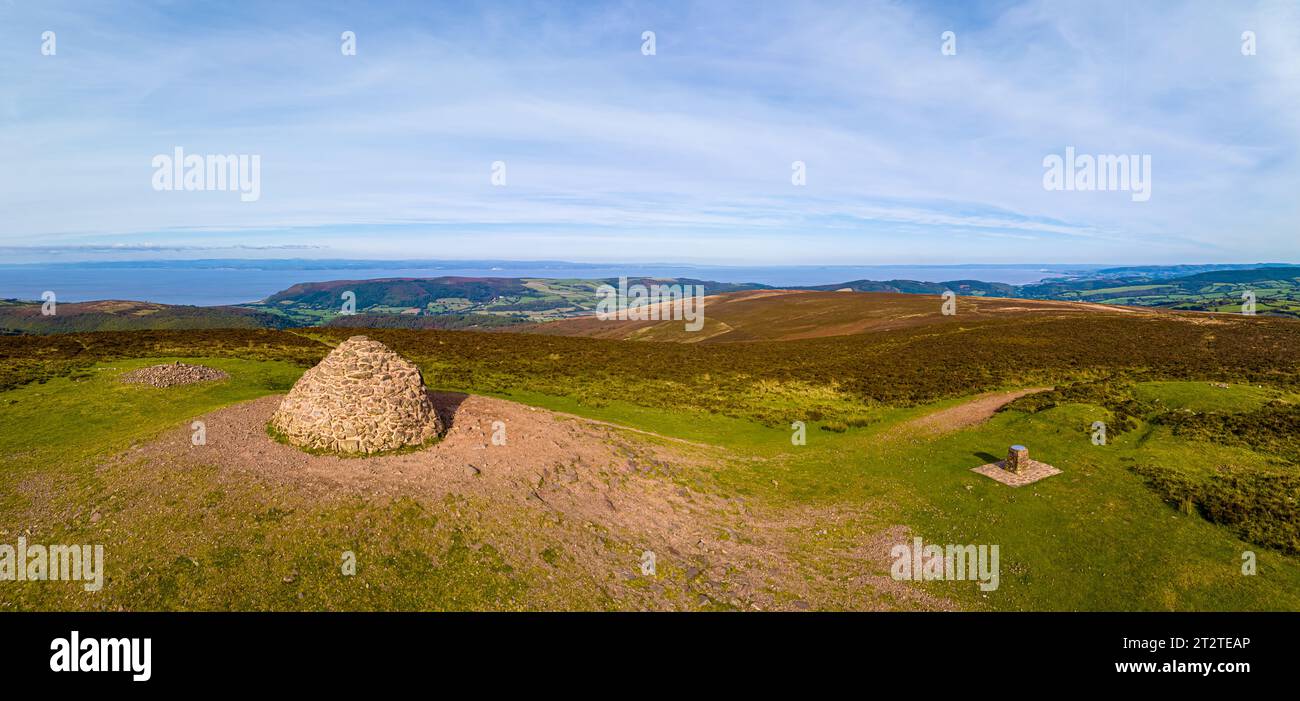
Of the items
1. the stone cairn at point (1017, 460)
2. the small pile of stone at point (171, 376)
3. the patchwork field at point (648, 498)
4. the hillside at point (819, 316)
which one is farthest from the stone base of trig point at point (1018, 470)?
the hillside at point (819, 316)

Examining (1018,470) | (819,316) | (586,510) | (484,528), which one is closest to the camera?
(484,528)

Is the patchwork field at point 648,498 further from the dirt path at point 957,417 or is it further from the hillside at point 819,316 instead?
the hillside at point 819,316

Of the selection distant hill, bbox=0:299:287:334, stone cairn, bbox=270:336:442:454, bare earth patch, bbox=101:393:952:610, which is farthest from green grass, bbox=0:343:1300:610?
distant hill, bbox=0:299:287:334

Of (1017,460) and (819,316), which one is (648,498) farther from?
(819,316)

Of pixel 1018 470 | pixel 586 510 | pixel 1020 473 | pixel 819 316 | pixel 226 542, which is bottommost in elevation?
pixel 586 510

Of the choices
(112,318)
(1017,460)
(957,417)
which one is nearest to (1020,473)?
(1017,460)
